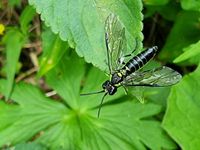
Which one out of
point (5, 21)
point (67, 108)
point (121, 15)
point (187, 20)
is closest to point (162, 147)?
point (67, 108)

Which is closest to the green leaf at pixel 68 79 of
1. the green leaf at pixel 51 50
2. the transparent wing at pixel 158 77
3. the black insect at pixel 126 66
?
the green leaf at pixel 51 50

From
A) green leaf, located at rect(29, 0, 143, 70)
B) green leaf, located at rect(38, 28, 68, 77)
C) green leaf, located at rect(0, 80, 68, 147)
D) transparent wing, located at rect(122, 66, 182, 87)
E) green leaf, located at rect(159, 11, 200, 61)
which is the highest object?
green leaf, located at rect(29, 0, 143, 70)

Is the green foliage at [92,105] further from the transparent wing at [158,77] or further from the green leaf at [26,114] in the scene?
the transparent wing at [158,77]

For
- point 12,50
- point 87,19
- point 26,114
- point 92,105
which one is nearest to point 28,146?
point 26,114

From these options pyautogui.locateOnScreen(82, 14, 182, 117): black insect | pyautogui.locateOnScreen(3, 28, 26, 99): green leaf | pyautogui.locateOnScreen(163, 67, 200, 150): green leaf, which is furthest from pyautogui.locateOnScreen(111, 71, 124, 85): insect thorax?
pyautogui.locateOnScreen(3, 28, 26, 99): green leaf

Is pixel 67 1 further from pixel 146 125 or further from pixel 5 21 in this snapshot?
pixel 5 21

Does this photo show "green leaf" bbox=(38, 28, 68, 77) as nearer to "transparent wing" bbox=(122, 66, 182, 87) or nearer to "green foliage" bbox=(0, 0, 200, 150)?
"green foliage" bbox=(0, 0, 200, 150)
